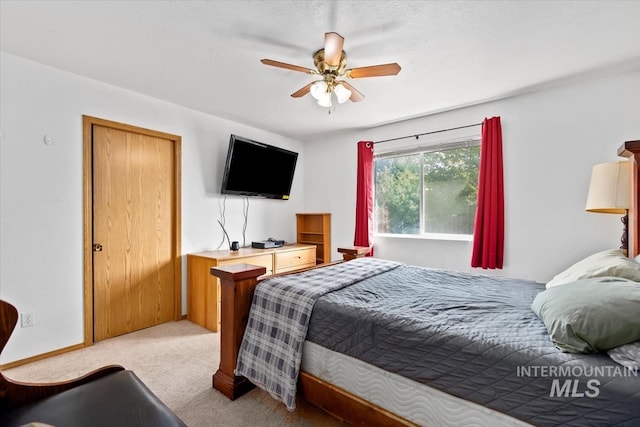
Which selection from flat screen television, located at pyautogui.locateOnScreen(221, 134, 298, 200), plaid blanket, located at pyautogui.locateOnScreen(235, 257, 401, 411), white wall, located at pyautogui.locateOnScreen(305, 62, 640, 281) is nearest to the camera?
plaid blanket, located at pyautogui.locateOnScreen(235, 257, 401, 411)

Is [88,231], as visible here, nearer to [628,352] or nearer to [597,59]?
[628,352]

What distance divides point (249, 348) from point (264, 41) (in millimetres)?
2089

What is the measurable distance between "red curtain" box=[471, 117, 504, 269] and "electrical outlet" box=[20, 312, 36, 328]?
4.12 meters

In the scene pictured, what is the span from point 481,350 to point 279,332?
1.05 m

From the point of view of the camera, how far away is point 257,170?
3.79m

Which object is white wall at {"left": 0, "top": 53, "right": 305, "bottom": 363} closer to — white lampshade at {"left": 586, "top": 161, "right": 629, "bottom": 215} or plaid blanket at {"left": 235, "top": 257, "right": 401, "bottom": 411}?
plaid blanket at {"left": 235, "top": 257, "right": 401, "bottom": 411}

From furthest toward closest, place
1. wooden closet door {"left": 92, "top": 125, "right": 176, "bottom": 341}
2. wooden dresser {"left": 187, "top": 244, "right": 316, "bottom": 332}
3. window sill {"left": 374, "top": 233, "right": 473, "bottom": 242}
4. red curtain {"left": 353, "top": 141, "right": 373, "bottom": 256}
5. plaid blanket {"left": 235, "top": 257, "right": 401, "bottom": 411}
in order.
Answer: red curtain {"left": 353, "top": 141, "right": 373, "bottom": 256}
window sill {"left": 374, "top": 233, "right": 473, "bottom": 242}
wooden dresser {"left": 187, "top": 244, "right": 316, "bottom": 332}
wooden closet door {"left": 92, "top": 125, "right": 176, "bottom": 341}
plaid blanket {"left": 235, "top": 257, "right": 401, "bottom": 411}

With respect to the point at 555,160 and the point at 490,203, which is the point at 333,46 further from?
the point at 555,160

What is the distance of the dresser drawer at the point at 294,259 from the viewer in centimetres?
361

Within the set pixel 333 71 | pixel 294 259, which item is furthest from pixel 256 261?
pixel 333 71

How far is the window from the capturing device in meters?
3.31

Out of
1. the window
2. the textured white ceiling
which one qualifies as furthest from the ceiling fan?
the window

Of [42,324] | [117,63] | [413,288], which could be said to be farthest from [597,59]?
[42,324]

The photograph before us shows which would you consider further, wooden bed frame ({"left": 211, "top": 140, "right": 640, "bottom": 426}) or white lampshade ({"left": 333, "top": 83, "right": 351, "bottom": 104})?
white lampshade ({"left": 333, "top": 83, "right": 351, "bottom": 104})
